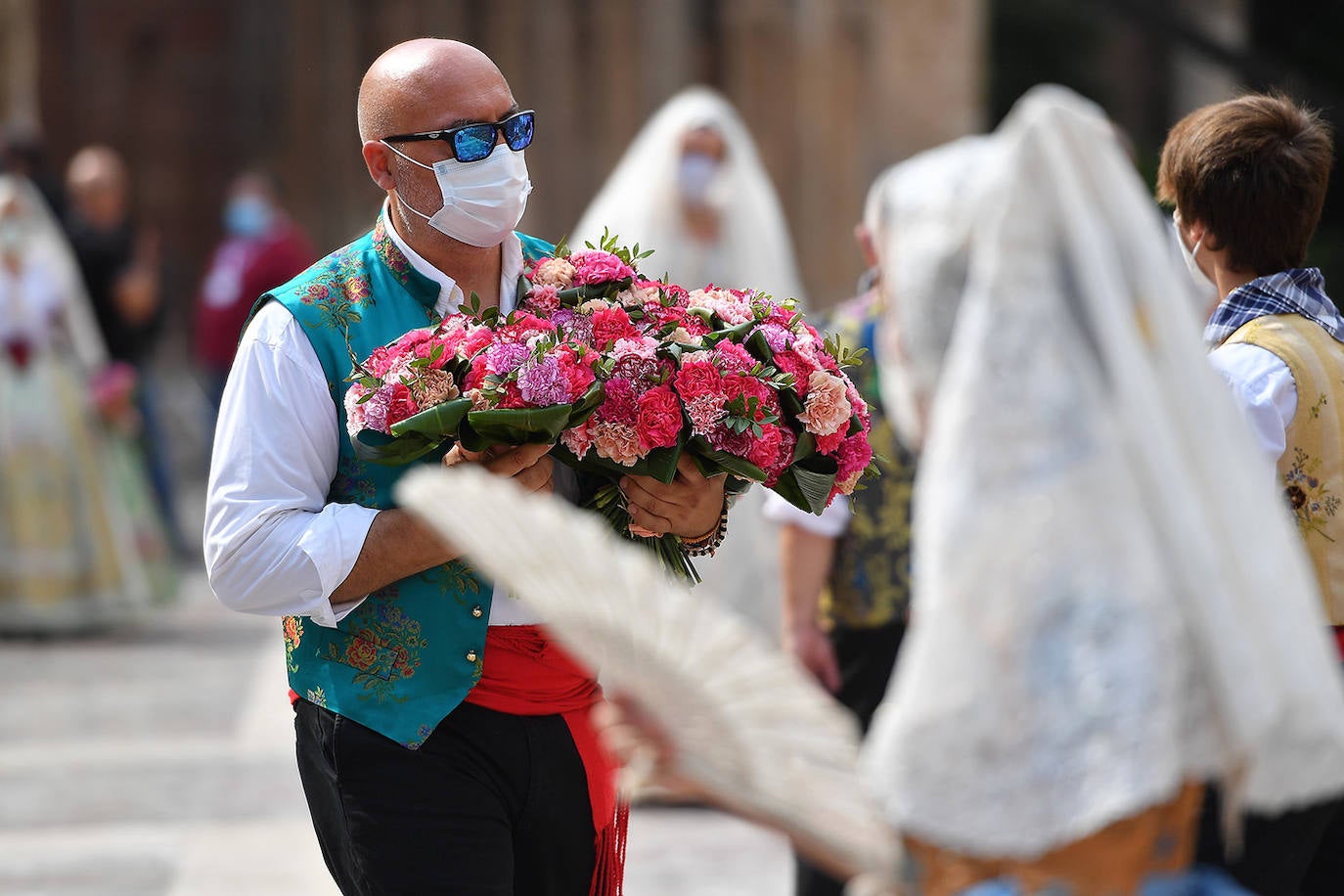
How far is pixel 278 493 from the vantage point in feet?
8.38

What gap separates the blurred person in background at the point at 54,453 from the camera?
888 centimetres

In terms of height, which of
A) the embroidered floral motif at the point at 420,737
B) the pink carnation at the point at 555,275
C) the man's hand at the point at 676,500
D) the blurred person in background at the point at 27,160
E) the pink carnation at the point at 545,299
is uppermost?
the pink carnation at the point at 555,275

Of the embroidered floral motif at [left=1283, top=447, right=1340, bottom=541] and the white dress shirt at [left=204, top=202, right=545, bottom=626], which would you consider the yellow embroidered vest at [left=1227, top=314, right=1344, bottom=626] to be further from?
the white dress shirt at [left=204, top=202, right=545, bottom=626]

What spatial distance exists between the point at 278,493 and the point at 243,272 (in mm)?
9587

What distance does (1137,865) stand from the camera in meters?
1.59

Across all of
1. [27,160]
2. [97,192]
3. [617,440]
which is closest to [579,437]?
[617,440]

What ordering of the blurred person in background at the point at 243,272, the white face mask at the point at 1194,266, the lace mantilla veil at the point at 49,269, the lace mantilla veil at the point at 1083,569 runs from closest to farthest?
the lace mantilla veil at the point at 1083,569, the white face mask at the point at 1194,266, the lace mantilla veil at the point at 49,269, the blurred person in background at the point at 243,272

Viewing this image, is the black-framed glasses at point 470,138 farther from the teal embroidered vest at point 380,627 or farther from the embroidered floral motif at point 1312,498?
the embroidered floral motif at point 1312,498

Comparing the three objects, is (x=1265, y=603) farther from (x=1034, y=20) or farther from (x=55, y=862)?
(x=1034, y=20)

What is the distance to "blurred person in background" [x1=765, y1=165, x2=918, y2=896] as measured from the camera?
12.7 ft

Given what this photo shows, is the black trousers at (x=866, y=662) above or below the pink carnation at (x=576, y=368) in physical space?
below

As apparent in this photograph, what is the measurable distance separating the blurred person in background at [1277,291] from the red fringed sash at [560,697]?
3.46 feet

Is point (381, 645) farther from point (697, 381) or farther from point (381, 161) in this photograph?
point (381, 161)

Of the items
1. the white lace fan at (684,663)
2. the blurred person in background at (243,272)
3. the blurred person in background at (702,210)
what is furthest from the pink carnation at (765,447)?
the blurred person in background at (243,272)
